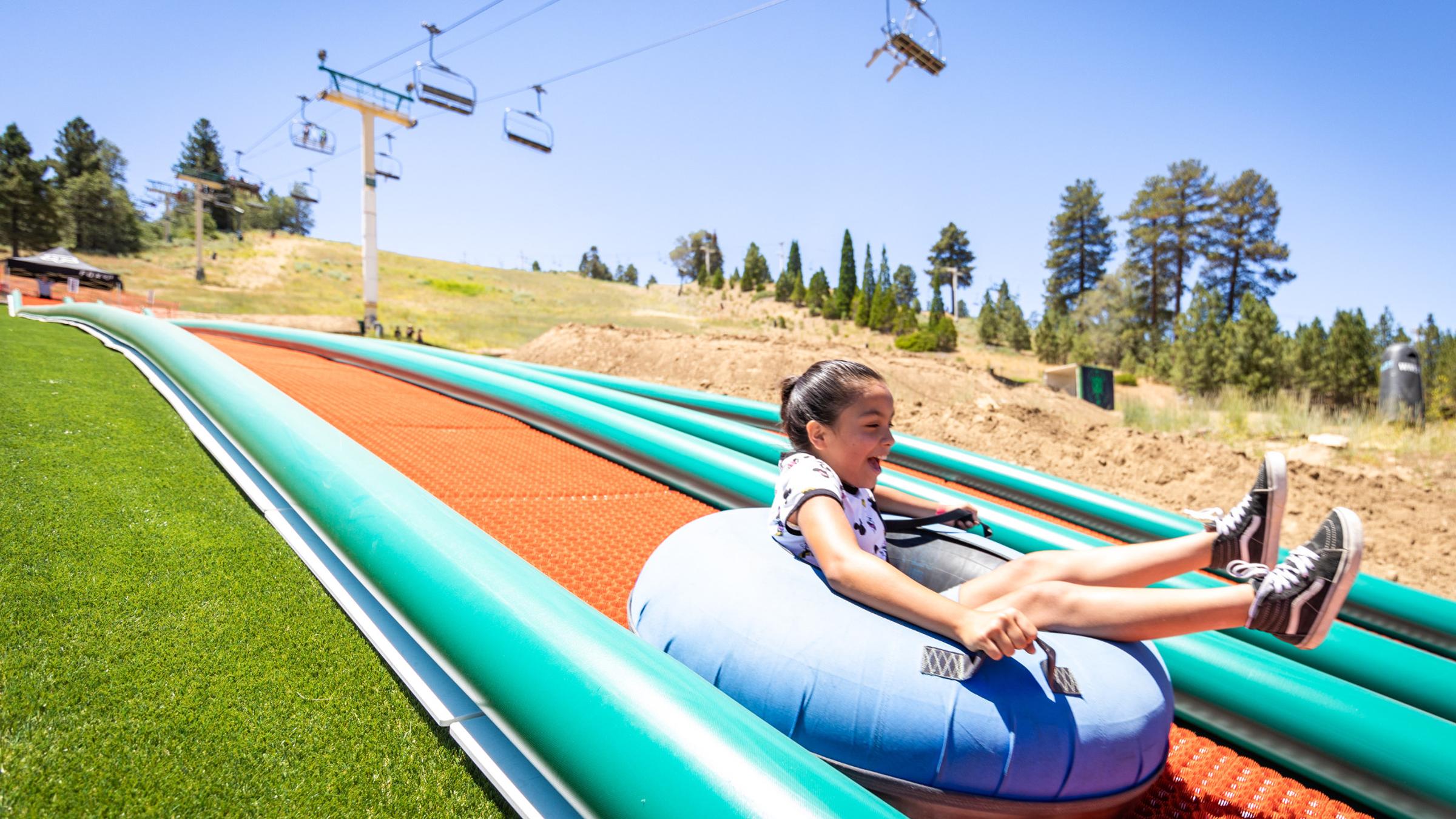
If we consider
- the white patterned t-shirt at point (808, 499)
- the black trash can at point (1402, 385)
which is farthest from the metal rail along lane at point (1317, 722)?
the black trash can at point (1402, 385)

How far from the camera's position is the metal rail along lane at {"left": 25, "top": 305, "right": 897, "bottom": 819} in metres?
1.09

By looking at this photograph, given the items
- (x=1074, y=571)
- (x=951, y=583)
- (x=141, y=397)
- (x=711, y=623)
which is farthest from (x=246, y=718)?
(x=141, y=397)

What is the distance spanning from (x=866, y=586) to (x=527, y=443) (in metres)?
3.49

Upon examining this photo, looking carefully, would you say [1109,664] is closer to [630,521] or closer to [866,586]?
[866,586]

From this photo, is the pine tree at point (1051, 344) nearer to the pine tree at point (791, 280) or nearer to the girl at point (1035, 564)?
the pine tree at point (791, 280)

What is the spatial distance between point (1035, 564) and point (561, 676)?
3.95 ft

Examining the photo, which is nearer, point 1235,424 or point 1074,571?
point 1074,571

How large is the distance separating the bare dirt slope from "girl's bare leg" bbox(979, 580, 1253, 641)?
16.4 ft

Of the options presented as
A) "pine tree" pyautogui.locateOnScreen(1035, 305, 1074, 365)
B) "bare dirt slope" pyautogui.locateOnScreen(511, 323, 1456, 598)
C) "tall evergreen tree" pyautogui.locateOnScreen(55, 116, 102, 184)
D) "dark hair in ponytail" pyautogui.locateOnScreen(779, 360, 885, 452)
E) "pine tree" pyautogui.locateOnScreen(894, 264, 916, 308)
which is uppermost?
"tall evergreen tree" pyautogui.locateOnScreen(55, 116, 102, 184)

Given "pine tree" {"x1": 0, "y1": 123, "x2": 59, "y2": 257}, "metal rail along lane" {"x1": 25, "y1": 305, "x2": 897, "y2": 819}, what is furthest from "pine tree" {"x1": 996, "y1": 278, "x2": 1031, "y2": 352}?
"pine tree" {"x1": 0, "y1": 123, "x2": 59, "y2": 257}

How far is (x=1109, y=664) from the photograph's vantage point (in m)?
1.47

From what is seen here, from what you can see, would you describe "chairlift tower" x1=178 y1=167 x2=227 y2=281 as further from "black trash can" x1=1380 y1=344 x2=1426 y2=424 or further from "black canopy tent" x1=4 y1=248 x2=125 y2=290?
"black trash can" x1=1380 y1=344 x2=1426 y2=424

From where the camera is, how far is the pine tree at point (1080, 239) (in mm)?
45219

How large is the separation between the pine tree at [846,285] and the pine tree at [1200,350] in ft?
50.0
